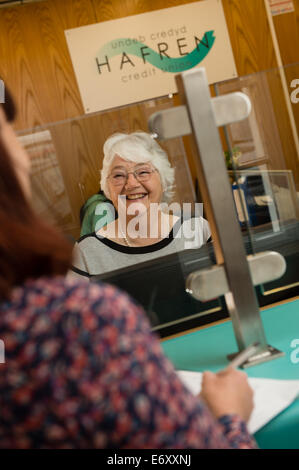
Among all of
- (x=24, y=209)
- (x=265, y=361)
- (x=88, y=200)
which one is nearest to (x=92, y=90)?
(x=88, y=200)

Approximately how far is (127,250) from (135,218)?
0.26 ft

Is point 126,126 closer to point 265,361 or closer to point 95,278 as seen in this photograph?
point 95,278

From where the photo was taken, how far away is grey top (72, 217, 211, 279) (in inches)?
45.6

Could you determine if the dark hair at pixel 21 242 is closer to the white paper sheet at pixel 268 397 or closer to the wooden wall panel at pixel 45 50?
the white paper sheet at pixel 268 397

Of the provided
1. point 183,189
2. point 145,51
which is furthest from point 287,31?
point 183,189

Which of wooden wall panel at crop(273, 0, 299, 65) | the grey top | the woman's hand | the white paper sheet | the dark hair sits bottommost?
the white paper sheet

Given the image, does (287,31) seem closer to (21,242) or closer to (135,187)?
(135,187)

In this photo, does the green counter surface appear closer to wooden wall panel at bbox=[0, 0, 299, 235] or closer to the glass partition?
the glass partition

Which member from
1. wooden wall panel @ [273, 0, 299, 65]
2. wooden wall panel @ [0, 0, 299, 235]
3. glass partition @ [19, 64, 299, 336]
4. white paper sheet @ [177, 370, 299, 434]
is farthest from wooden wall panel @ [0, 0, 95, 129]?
white paper sheet @ [177, 370, 299, 434]

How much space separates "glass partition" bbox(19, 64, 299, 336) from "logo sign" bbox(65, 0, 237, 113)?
2.68 meters

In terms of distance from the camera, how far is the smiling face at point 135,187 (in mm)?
1173

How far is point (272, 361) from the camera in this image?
945mm

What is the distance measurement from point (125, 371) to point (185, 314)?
0.70m

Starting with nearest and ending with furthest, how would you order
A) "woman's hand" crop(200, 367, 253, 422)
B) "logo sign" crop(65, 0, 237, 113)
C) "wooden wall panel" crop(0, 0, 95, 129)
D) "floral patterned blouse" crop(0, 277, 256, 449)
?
"floral patterned blouse" crop(0, 277, 256, 449) → "woman's hand" crop(200, 367, 253, 422) → "wooden wall panel" crop(0, 0, 95, 129) → "logo sign" crop(65, 0, 237, 113)
